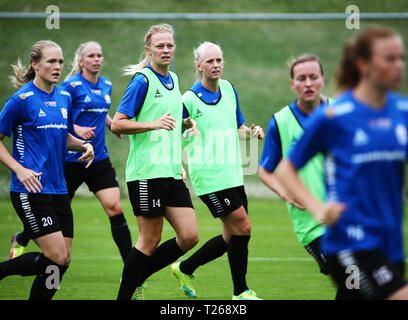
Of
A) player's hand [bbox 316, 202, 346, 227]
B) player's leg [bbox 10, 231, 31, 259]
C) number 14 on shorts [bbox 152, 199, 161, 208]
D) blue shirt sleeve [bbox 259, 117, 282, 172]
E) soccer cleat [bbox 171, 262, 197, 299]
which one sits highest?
blue shirt sleeve [bbox 259, 117, 282, 172]

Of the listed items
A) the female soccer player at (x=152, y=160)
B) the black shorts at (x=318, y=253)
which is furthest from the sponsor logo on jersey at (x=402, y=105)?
the female soccer player at (x=152, y=160)

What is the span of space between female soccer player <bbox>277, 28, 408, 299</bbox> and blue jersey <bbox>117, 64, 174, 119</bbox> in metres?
2.15

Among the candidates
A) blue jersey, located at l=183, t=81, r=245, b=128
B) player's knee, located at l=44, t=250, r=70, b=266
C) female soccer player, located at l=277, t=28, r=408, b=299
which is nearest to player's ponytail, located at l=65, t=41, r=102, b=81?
blue jersey, located at l=183, t=81, r=245, b=128

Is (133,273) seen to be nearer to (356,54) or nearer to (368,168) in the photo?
(368,168)

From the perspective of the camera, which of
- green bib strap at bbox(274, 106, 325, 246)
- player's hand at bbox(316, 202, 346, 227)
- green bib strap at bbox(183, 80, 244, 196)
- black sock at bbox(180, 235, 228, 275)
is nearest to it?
player's hand at bbox(316, 202, 346, 227)

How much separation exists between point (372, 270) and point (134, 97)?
103 inches

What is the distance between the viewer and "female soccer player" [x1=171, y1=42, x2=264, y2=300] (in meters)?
5.89

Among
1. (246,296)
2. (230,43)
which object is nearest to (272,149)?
(246,296)

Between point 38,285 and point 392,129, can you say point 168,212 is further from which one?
point 392,129

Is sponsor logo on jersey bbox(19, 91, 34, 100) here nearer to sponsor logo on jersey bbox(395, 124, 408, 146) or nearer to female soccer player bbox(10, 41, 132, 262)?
female soccer player bbox(10, 41, 132, 262)

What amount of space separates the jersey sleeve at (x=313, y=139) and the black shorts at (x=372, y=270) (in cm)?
51

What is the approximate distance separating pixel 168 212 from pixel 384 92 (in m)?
2.56

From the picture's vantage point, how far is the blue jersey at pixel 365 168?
3.26 meters

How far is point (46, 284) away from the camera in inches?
201
